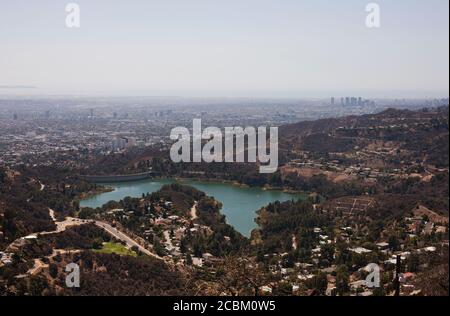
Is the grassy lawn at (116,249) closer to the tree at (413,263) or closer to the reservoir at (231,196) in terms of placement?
the reservoir at (231,196)

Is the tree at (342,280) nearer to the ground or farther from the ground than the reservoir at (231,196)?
farther from the ground

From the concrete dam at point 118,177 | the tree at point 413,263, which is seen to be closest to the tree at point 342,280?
the tree at point 413,263

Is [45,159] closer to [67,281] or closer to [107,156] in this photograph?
[107,156]

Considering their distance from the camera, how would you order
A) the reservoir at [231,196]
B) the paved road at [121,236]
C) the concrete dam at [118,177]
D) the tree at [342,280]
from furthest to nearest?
1. the concrete dam at [118,177]
2. the reservoir at [231,196]
3. the paved road at [121,236]
4. the tree at [342,280]

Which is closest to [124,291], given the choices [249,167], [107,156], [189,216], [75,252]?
[75,252]

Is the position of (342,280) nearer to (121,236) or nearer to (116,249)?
(116,249)

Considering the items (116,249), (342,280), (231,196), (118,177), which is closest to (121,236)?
(116,249)

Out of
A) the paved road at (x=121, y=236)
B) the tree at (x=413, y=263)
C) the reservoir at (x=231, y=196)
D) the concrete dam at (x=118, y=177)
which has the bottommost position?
the reservoir at (x=231, y=196)
